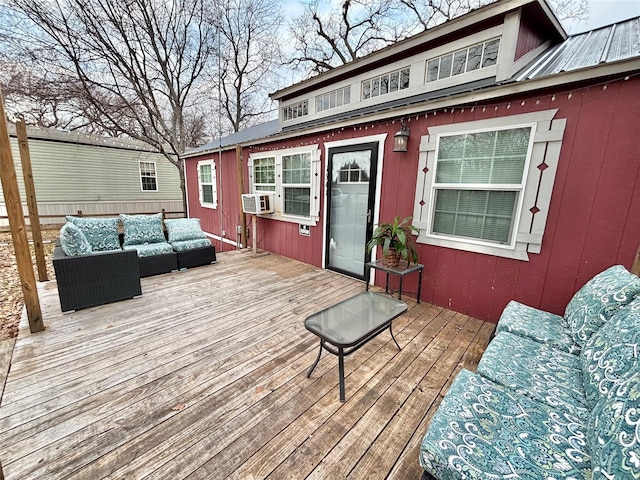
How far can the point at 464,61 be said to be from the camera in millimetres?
3295

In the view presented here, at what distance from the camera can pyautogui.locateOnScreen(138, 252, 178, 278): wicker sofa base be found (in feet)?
13.6

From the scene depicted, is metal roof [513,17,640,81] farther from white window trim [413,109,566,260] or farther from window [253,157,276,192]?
window [253,157,276,192]

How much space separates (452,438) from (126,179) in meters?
14.0

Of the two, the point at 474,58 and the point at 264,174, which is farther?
the point at 264,174

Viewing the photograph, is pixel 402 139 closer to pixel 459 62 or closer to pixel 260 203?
pixel 459 62

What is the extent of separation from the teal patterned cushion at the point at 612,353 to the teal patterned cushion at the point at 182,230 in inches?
206

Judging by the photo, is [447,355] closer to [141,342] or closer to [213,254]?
[141,342]

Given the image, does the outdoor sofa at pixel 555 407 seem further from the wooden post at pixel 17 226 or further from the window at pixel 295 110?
the window at pixel 295 110

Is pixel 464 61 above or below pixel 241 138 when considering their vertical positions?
above

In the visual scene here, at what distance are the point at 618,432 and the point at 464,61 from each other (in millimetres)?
3889

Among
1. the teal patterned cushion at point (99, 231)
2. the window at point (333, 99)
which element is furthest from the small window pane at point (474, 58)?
the teal patterned cushion at point (99, 231)

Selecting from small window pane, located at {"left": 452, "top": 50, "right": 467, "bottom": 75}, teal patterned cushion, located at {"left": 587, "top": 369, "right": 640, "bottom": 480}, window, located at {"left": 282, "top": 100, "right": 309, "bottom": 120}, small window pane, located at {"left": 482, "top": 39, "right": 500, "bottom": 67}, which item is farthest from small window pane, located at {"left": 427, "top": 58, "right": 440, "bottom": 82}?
teal patterned cushion, located at {"left": 587, "top": 369, "right": 640, "bottom": 480}

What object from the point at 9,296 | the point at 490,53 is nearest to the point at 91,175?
the point at 9,296

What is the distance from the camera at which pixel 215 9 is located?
859 cm
